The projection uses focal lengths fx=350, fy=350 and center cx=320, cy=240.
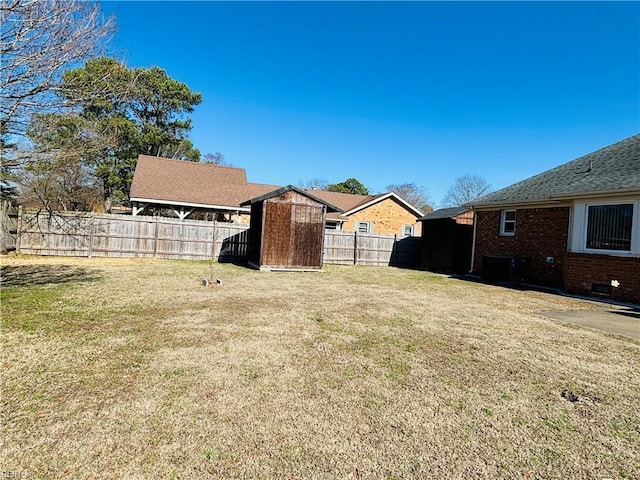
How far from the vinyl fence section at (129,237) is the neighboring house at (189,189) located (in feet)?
8.93

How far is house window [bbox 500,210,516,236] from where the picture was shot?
44.0ft

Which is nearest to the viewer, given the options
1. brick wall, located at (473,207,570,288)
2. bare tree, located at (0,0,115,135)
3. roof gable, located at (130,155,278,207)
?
bare tree, located at (0,0,115,135)

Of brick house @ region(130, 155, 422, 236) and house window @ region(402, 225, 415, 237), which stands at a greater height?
brick house @ region(130, 155, 422, 236)

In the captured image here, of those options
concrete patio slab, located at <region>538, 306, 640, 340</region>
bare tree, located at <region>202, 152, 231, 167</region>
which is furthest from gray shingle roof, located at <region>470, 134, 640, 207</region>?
bare tree, located at <region>202, 152, 231, 167</region>

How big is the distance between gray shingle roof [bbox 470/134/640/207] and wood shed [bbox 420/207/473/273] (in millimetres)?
1888

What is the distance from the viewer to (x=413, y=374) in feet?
12.7

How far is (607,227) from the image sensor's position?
387 inches

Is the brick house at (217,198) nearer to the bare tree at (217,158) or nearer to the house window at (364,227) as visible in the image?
the house window at (364,227)

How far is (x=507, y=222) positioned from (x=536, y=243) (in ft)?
5.46

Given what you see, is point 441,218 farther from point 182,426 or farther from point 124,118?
point 124,118

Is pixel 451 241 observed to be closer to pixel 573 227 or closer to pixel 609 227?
pixel 573 227

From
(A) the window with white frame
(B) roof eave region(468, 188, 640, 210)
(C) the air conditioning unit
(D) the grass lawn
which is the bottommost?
(D) the grass lawn

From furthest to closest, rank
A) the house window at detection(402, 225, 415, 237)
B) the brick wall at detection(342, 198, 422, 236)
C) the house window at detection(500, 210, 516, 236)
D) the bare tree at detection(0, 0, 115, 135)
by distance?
the house window at detection(402, 225, 415, 237)
the brick wall at detection(342, 198, 422, 236)
the house window at detection(500, 210, 516, 236)
the bare tree at detection(0, 0, 115, 135)

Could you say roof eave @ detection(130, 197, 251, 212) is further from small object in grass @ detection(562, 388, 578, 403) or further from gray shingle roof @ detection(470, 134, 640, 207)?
small object in grass @ detection(562, 388, 578, 403)
